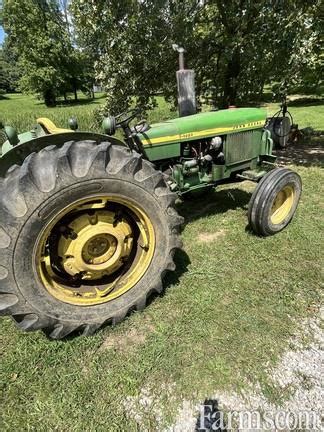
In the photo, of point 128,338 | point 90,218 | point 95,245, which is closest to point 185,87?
point 90,218

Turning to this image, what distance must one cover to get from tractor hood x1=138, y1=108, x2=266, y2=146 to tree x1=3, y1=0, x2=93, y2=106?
33.0 metres

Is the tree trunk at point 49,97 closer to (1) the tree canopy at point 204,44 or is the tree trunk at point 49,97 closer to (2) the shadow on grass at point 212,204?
(1) the tree canopy at point 204,44

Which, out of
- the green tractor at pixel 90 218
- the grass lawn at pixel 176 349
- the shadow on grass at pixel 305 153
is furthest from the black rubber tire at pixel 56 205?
the shadow on grass at pixel 305 153

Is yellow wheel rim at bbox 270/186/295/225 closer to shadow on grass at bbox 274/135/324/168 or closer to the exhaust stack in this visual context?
the exhaust stack

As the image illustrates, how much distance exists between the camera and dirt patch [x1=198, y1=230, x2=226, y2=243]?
11.4 feet

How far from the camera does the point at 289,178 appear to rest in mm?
3279

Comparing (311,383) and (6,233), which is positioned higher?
(6,233)

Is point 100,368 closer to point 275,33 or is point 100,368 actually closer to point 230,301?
point 230,301

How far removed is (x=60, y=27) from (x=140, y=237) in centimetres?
4001

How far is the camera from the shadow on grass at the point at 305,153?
6308mm

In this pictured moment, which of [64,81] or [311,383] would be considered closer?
[311,383]

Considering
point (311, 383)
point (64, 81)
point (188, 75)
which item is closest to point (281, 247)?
point (311, 383)

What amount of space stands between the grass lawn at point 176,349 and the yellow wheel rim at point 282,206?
0.43 metres

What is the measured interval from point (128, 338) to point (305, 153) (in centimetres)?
664
